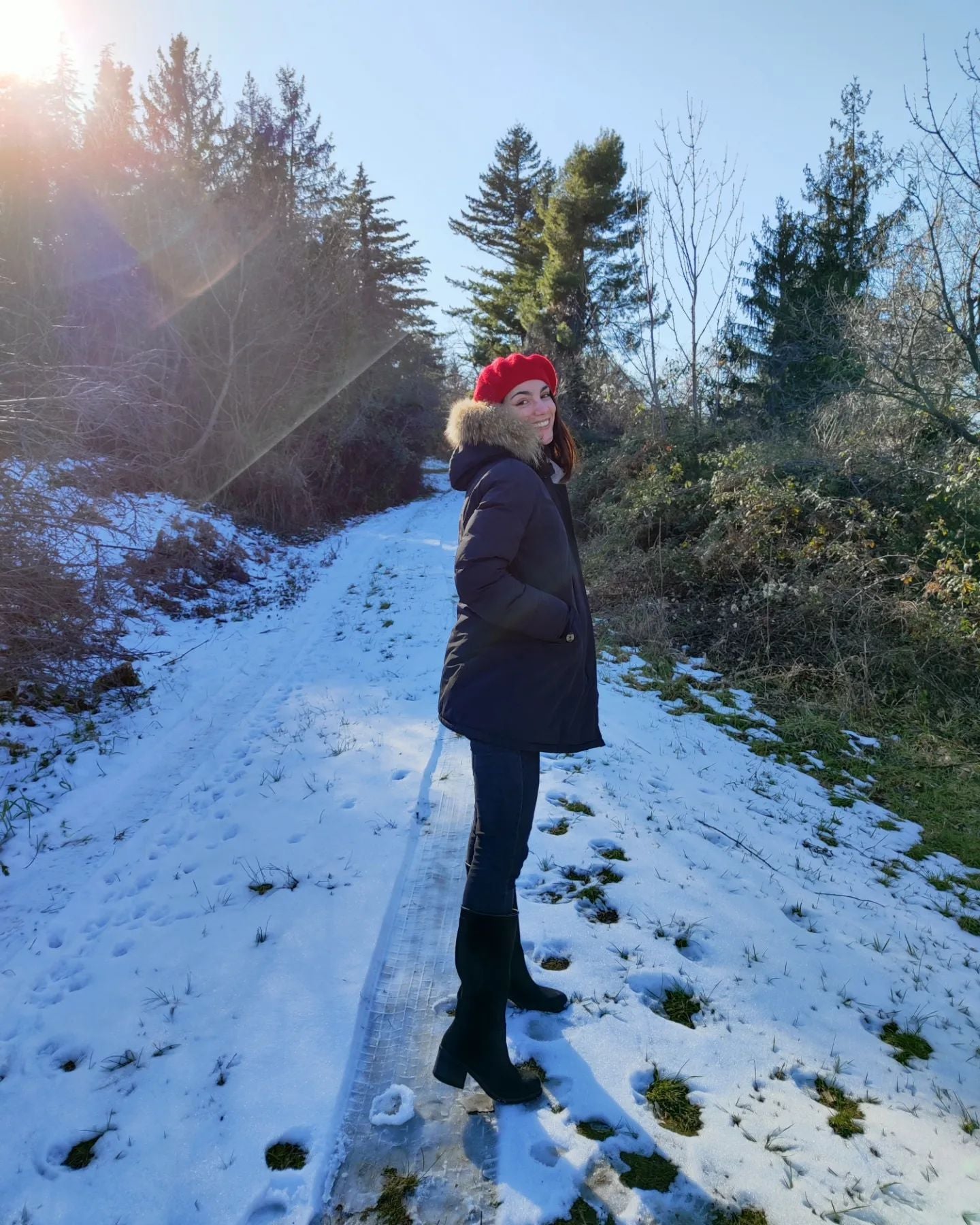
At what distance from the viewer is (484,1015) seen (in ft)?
6.52

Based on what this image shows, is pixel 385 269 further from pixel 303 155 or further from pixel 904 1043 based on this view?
pixel 904 1043

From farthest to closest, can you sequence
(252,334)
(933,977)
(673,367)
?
(252,334) → (673,367) → (933,977)

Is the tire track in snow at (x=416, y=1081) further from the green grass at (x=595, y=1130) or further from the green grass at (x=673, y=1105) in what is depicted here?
the green grass at (x=673, y=1105)

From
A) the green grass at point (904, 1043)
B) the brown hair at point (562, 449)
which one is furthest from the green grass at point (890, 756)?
the brown hair at point (562, 449)

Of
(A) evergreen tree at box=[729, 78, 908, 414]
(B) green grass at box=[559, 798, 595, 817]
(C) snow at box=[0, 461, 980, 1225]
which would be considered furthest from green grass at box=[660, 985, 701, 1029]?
(A) evergreen tree at box=[729, 78, 908, 414]

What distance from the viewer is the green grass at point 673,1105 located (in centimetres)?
197

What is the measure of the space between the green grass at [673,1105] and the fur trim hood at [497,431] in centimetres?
204

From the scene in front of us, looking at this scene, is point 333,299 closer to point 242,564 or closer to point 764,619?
point 242,564

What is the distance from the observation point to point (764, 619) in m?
6.93

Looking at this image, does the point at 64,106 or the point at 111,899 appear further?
the point at 64,106

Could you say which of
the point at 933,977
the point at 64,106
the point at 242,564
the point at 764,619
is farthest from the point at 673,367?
the point at 64,106

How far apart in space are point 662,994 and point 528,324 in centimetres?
2206

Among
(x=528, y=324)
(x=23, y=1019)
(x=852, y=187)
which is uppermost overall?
(x=852, y=187)

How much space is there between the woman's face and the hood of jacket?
40 mm
